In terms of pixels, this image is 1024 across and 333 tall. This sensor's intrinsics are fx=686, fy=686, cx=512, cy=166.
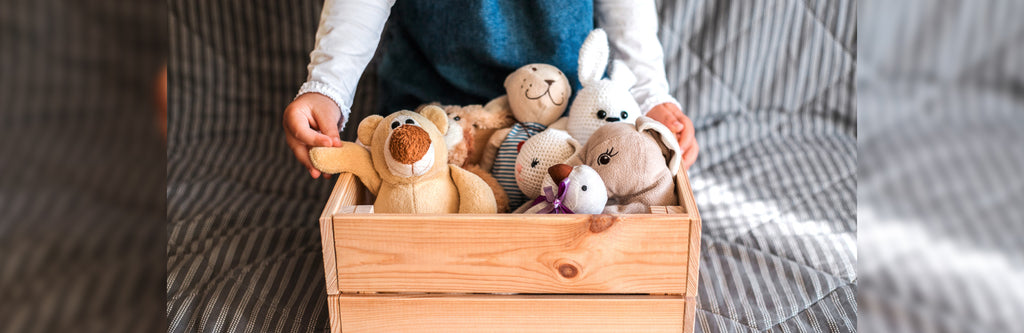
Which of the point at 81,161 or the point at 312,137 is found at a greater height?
the point at 81,161

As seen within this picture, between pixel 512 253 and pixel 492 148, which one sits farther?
pixel 492 148

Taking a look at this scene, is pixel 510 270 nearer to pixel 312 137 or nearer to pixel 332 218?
pixel 332 218

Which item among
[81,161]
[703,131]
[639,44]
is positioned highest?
[81,161]

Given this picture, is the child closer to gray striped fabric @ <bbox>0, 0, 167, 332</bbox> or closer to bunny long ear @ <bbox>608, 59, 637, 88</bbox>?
bunny long ear @ <bbox>608, 59, 637, 88</bbox>

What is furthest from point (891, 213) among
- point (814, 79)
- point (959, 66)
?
point (814, 79)

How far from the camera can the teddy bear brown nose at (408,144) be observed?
70 centimetres

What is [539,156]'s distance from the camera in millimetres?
809

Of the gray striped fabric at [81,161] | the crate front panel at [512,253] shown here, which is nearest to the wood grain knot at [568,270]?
the crate front panel at [512,253]

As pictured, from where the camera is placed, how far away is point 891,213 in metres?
0.33

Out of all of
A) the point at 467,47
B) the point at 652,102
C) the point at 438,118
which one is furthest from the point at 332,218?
the point at 652,102

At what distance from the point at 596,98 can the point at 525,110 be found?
3.8 inches

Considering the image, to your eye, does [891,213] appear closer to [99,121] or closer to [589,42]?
[99,121]

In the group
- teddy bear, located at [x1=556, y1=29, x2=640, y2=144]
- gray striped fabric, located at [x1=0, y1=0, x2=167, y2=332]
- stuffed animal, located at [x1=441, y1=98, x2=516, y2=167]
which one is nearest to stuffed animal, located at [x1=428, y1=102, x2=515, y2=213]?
stuffed animal, located at [x1=441, y1=98, x2=516, y2=167]

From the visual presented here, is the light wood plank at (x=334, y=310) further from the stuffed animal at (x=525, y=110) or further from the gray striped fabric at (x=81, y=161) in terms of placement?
the gray striped fabric at (x=81, y=161)
